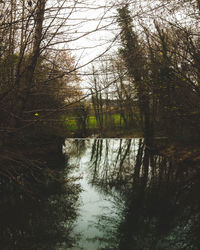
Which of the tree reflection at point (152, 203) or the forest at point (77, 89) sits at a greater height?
the forest at point (77, 89)

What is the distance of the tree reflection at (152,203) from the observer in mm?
3387

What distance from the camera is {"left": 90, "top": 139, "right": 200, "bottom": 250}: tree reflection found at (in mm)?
3387

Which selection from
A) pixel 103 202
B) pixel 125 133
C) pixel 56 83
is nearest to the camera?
pixel 56 83

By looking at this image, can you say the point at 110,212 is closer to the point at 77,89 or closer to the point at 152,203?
the point at 152,203

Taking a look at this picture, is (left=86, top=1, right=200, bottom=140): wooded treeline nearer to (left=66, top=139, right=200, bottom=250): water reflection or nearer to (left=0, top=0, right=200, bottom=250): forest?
(left=0, top=0, right=200, bottom=250): forest

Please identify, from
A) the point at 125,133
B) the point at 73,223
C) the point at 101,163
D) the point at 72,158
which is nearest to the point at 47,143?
the point at 72,158

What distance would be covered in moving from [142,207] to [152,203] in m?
0.33

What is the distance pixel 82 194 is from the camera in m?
5.48

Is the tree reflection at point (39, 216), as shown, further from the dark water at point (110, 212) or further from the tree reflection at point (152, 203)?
the tree reflection at point (152, 203)

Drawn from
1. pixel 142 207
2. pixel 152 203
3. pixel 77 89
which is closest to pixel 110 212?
pixel 142 207

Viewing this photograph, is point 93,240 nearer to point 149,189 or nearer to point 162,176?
point 149,189

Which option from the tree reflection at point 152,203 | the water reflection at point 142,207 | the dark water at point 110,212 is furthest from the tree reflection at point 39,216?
the tree reflection at point 152,203

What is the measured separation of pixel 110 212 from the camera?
174 inches

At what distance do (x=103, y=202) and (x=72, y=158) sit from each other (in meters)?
5.46
